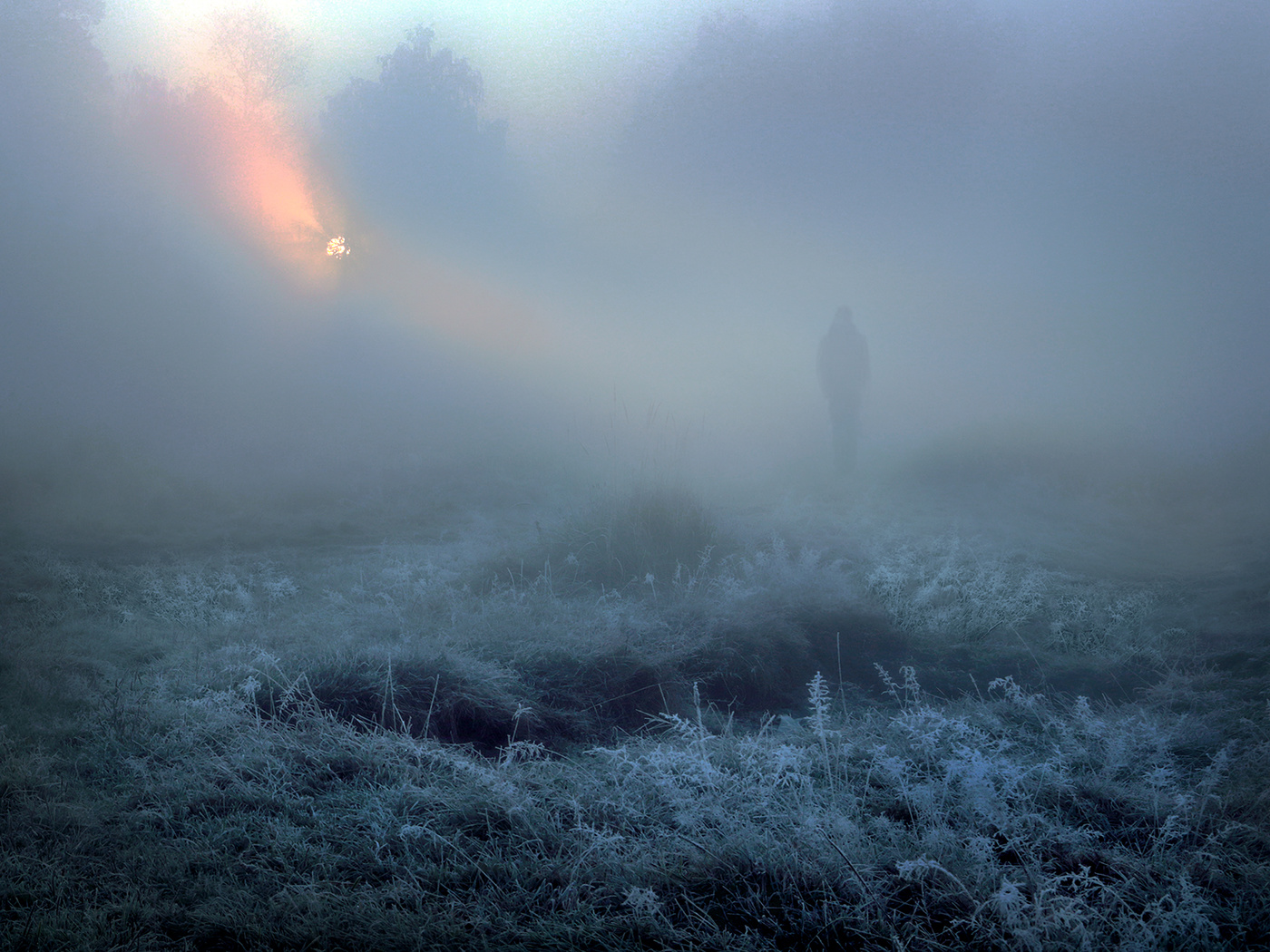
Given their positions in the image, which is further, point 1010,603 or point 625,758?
point 1010,603

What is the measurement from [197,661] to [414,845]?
2137 mm

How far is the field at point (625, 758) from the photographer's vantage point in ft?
5.64

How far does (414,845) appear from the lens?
6.75 feet

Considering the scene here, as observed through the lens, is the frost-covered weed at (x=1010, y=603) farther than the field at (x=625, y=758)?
Yes

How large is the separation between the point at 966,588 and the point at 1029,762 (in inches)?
100

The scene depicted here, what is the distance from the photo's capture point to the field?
1.72 meters

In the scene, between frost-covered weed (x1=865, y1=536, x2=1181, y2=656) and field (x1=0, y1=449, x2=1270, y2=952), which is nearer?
field (x1=0, y1=449, x2=1270, y2=952)

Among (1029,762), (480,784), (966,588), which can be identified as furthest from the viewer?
(966,588)

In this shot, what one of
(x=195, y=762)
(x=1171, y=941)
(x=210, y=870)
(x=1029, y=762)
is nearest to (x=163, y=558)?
(x=195, y=762)

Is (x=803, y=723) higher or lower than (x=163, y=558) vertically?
lower

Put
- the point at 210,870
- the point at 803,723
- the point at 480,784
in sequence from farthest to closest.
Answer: the point at 803,723 → the point at 480,784 → the point at 210,870

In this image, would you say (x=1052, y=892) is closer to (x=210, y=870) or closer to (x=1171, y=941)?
(x=1171, y=941)

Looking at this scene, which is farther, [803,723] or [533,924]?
[803,723]

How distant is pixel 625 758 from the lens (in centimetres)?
231
